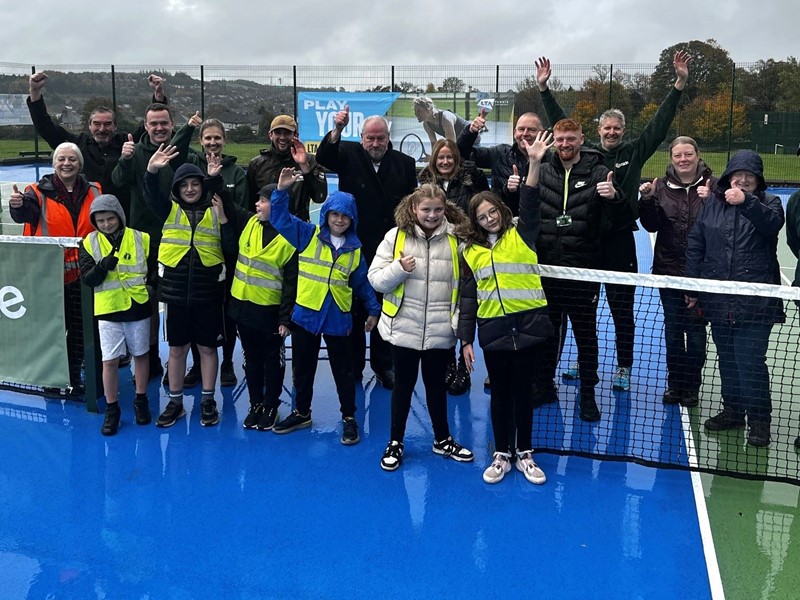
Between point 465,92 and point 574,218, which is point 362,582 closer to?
point 574,218

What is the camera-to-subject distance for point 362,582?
11.3ft

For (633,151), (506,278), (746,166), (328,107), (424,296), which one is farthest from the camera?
(328,107)

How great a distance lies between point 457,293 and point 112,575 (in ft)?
8.19

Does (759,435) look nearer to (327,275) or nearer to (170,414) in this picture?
(327,275)

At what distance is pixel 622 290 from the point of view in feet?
18.2

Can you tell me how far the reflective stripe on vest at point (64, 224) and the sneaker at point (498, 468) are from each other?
3.49 meters

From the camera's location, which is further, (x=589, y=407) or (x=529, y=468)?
(x=589, y=407)

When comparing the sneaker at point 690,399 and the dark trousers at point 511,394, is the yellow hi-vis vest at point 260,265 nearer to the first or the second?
the dark trousers at point 511,394

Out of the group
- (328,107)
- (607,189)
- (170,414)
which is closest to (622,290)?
(607,189)

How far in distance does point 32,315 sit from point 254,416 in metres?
1.99

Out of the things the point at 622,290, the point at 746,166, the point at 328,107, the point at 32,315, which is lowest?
the point at 32,315

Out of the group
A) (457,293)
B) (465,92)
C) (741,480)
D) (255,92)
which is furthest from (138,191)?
(255,92)

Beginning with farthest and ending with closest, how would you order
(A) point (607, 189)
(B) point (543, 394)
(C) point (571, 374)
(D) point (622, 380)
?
1. (C) point (571, 374)
2. (D) point (622, 380)
3. (B) point (543, 394)
4. (A) point (607, 189)

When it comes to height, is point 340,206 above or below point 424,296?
above
